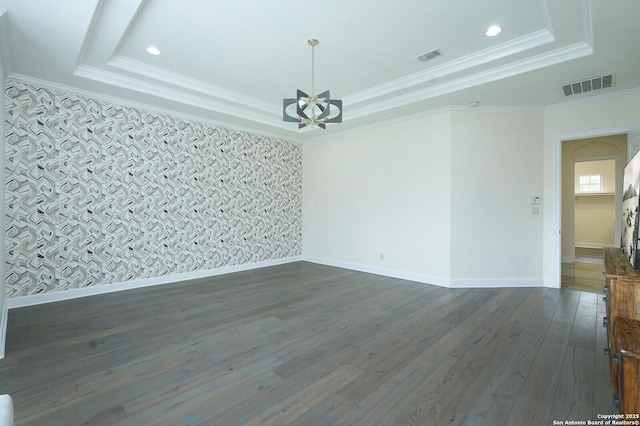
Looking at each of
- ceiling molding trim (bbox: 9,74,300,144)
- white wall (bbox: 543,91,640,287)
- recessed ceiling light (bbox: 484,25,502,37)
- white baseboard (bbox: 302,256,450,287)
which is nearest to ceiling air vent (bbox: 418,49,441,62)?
recessed ceiling light (bbox: 484,25,502,37)

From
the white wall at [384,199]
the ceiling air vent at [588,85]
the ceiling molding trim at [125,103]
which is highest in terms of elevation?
the ceiling molding trim at [125,103]

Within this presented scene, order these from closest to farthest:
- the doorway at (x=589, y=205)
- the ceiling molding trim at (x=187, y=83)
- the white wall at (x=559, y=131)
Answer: the ceiling molding trim at (x=187, y=83), the white wall at (x=559, y=131), the doorway at (x=589, y=205)

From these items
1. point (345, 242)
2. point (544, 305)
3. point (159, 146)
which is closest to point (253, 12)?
point (159, 146)

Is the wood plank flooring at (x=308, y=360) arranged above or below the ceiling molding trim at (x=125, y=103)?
below

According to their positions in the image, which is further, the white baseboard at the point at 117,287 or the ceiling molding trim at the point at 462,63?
the white baseboard at the point at 117,287

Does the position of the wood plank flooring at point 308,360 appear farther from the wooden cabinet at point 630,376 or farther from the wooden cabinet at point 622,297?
the wooden cabinet at point 630,376

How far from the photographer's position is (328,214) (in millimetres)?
6629

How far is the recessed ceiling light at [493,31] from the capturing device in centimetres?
304

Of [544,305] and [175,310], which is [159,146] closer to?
[175,310]

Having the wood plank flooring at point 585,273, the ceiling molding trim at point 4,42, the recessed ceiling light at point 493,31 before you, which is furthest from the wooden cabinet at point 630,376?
the ceiling molding trim at point 4,42

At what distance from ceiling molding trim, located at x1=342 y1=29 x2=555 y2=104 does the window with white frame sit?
298 inches

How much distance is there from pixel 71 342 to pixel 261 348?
183 cm

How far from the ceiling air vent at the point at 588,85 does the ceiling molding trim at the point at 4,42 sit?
20.2ft

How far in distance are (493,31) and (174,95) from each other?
431cm
